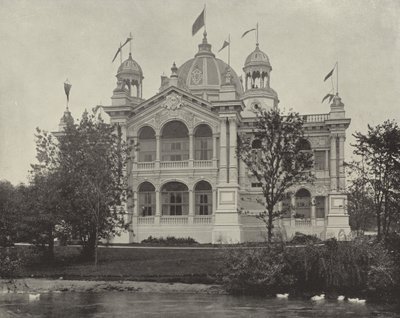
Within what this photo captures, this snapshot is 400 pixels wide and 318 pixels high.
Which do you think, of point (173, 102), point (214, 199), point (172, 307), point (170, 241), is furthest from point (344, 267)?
point (173, 102)

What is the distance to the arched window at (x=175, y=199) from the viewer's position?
53594mm

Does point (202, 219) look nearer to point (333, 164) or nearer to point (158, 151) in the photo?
point (158, 151)

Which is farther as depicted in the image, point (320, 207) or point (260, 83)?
point (260, 83)

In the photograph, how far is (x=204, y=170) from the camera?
173 ft

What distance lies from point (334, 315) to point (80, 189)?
19161 millimetres

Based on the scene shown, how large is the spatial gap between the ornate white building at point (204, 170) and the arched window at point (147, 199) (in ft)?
0.28

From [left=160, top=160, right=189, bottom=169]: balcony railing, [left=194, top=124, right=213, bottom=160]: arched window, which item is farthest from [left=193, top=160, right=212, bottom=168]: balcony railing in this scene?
[left=194, top=124, right=213, bottom=160]: arched window

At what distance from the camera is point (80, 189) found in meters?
34.6

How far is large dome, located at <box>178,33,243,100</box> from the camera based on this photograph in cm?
6398

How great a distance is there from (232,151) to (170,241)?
8974 millimetres

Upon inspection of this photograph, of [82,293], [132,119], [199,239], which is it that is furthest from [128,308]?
[132,119]

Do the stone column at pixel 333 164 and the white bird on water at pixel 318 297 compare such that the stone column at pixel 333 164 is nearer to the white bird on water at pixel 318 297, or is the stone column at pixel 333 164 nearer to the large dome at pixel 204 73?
the large dome at pixel 204 73

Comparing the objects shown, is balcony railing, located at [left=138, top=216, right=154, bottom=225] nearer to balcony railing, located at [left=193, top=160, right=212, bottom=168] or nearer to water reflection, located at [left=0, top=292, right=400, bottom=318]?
balcony railing, located at [left=193, top=160, right=212, bottom=168]

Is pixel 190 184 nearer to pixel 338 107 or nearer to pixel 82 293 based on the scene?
pixel 338 107
